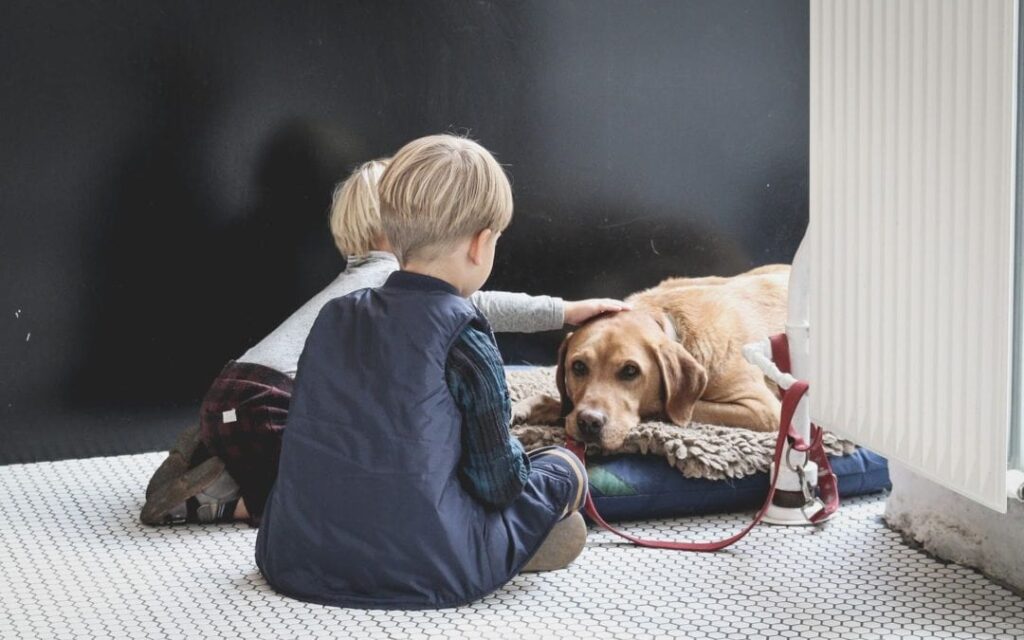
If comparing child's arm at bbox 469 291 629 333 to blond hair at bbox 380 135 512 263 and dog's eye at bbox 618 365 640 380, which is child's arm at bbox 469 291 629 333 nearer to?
dog's eye at bbox 618 365 640 380

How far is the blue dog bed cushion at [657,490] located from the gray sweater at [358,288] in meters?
0.38

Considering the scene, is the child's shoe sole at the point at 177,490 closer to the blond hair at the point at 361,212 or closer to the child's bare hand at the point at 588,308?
the blond hair at the point at 361,212

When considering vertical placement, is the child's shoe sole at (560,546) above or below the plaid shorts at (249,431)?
below

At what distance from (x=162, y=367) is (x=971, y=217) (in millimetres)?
2191

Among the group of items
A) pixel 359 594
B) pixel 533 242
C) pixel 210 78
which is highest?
pixel 210 78

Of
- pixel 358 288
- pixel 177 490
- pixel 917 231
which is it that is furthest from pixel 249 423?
pixel 917 231

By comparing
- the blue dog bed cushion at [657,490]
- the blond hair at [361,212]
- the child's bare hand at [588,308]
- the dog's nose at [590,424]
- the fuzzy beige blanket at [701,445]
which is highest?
the blond hair at [361,212]

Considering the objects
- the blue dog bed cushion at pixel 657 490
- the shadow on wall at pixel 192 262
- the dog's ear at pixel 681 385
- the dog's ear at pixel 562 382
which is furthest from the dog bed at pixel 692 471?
the shadow on wall at pixel 192 262

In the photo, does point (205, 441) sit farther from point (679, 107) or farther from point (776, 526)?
point (679, 107)

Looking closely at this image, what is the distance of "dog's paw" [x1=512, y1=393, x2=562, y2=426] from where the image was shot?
2.95 m

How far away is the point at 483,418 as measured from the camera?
2004mm

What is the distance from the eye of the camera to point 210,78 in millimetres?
3203

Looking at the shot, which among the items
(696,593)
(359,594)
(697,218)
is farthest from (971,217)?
(697,218)

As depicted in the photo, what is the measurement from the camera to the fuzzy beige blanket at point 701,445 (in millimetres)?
2555
